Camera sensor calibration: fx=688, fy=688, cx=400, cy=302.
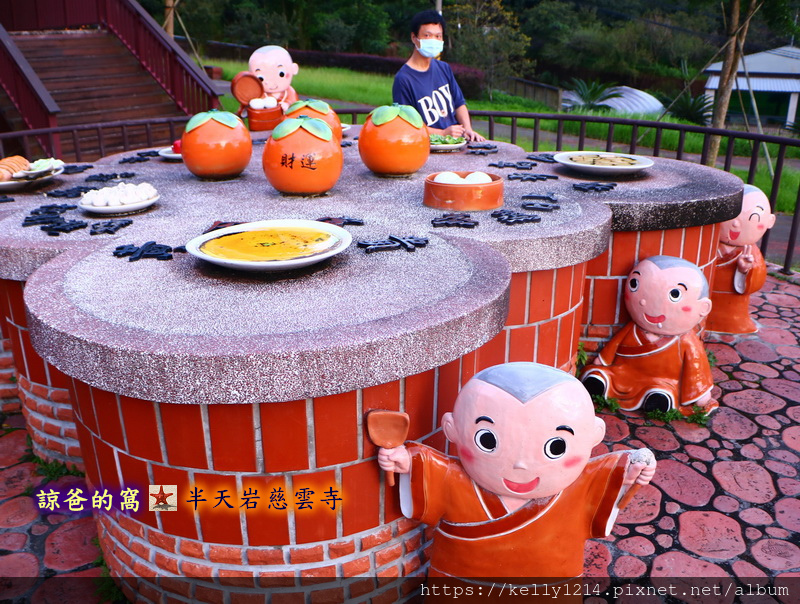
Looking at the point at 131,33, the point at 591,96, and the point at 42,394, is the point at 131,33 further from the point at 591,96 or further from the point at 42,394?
the point at 591,96

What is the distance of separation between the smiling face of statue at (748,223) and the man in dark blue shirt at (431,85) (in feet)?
6.12

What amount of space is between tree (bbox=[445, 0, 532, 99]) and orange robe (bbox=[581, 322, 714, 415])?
24.9 metres

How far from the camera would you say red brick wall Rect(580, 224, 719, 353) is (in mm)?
3322

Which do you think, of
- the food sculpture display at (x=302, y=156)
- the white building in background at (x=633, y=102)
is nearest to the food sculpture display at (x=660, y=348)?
the food sculpture display at (x=302, y=156)

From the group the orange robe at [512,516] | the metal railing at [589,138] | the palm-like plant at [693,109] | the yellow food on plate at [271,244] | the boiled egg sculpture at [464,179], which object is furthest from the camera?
the palm-like plant at [693,109]

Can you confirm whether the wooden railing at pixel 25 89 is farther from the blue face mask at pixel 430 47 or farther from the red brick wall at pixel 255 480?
the red brick wall at pixel 255 480

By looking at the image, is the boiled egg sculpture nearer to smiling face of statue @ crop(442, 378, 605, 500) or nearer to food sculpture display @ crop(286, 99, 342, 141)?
food sculpture display @ crop(286, 99, 342, 141)

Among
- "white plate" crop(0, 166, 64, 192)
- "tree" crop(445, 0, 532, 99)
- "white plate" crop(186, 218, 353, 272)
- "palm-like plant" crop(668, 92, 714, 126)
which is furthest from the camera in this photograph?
"tree" crop(445, 0, 532, 99)

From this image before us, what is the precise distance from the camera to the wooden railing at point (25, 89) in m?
8.30

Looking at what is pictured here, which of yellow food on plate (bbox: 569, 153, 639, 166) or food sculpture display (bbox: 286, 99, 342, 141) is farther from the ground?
food sculpture display (bbox: 286, 99, 342, 141)

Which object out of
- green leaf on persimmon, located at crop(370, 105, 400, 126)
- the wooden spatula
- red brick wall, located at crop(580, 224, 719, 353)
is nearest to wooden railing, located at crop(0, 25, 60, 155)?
green leaf on persimmon, located at crop(370, 105, 400, 126)

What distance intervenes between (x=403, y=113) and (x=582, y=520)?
216cm

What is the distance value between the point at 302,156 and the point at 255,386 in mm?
1621

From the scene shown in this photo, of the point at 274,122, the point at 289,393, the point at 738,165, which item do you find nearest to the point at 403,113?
the point at 274,122
